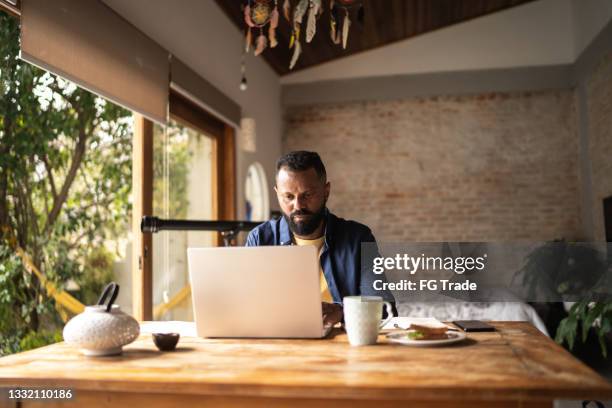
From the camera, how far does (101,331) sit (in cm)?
131

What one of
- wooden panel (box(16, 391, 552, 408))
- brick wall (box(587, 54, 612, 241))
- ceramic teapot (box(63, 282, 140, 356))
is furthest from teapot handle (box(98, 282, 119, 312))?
brick wall (box(587, 54, 612, 241))

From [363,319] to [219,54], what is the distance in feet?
11.8

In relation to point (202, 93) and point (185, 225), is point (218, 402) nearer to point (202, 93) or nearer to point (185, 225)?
point (185, 225)

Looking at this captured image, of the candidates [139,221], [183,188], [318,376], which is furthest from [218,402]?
[183,188]

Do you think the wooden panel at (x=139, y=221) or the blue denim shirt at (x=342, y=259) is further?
the wooden panel at (x=139, y=221)

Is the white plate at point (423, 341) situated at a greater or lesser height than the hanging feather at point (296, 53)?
lesser

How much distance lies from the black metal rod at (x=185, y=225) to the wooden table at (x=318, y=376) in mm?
1179

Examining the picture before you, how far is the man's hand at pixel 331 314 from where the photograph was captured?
164cm

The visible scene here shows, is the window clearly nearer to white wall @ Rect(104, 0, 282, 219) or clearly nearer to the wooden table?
white wall @ Rect(104, 0, 282, 219)

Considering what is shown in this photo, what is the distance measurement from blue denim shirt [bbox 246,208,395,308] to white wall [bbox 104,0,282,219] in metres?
1.63

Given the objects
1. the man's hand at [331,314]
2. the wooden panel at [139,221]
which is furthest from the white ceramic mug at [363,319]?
the wooden panel at [139,221]

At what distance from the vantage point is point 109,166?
141 inches

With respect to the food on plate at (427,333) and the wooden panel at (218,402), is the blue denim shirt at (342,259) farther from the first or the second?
the wooden panel at (218,402)

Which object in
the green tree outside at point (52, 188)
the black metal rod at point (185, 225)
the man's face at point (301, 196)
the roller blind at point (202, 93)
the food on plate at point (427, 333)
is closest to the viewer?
the food on plate at point (427, 333)
